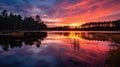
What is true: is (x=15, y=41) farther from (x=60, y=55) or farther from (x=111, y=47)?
(x=111, y=47)

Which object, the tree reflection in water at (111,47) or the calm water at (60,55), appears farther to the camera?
the calm water at (60,55)

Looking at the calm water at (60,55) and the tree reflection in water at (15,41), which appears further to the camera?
the tree reflection in water at (15,41)

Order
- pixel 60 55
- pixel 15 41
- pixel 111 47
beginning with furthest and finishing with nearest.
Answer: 1. pixel 15 41
2. pixel 111 47
3. pixel 60 55

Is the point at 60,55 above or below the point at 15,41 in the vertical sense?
below

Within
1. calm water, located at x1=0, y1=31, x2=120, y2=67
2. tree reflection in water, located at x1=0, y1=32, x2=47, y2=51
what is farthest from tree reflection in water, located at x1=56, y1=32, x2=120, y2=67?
tree reflection in water, located at x1=0, y1=32, x2=47, y2=51

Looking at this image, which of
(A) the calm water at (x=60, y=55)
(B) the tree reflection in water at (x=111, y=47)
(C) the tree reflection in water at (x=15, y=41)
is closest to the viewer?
(B) the tree reflection in water at (x=111, y=47)

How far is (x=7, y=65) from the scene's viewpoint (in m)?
16.7

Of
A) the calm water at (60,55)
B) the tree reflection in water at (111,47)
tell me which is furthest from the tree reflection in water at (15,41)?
the tree reflection in water at (111,47)

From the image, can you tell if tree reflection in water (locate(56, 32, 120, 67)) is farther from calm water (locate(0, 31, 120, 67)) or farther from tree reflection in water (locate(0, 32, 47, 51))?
tree reflection in water (locate(0, 32, 47, 51))

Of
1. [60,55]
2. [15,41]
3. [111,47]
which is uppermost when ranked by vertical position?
[15,41]

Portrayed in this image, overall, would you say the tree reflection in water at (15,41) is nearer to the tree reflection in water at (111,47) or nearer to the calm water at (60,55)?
the calm water at (60,55)

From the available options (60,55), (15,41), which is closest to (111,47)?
(60,55)

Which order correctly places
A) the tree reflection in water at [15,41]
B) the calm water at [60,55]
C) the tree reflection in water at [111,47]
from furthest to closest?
the tree reflection in water at [15,41]
the calm water at [60,55]
the tree reflection in water at [111,47]

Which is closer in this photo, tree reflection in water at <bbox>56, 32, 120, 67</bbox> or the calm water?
tree reflection in water at <bbox>56, 32, 120, 67</bbox>
